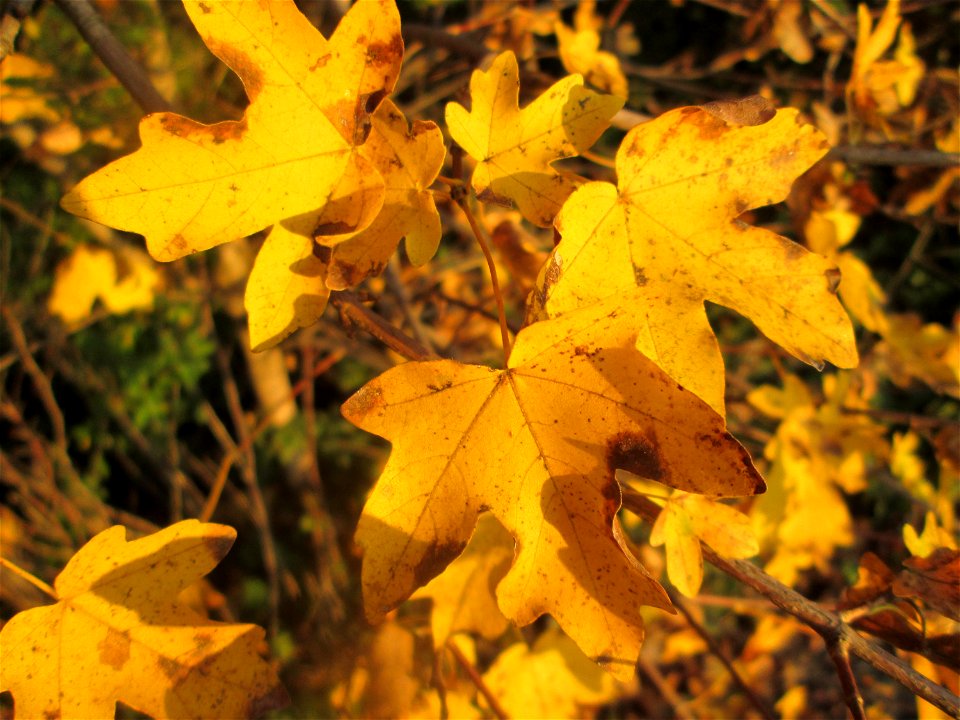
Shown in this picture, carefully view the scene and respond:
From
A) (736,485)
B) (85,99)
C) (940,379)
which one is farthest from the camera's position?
(85,99)

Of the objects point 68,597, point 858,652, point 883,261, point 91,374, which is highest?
point 68,597

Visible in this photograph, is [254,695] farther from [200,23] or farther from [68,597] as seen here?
[200,23]

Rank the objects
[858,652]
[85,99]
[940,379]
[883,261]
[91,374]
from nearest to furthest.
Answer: [858,652] < [940,379] < [85,99] < [91,374] < [883,261]

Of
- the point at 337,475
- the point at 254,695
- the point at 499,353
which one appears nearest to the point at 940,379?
the point at 499,353

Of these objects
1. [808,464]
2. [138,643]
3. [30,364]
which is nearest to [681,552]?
[138,643]

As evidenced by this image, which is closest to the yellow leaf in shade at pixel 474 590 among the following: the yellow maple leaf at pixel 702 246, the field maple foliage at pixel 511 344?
the field maple foliage at pixel 511 344

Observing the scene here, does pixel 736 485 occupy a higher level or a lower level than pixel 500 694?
higher

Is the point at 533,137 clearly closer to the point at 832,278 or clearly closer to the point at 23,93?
the point at 832,278

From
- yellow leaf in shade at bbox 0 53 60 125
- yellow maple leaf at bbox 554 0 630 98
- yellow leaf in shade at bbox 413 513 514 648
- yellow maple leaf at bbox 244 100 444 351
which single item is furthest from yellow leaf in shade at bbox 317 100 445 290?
yellow leaf in shade at bbox 0 53 60 125
